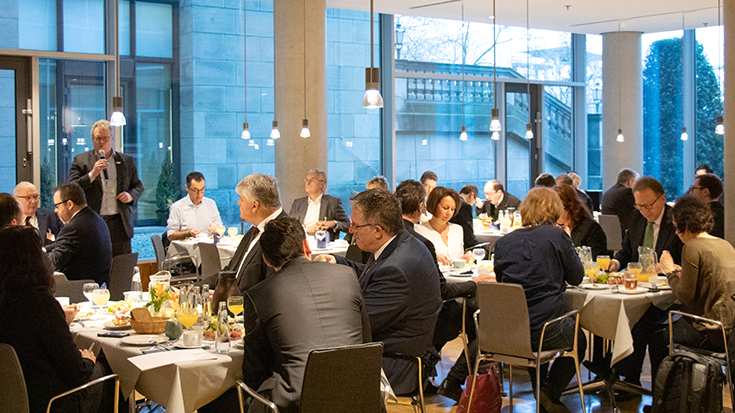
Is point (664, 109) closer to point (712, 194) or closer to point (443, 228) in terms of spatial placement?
point (712, 194)

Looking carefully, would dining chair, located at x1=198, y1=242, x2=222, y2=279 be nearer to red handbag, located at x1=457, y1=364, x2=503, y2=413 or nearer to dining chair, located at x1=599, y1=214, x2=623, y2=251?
red handbag, located at x1=457, y1=364, x2=503, y2=413

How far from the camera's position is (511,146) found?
1345 cm

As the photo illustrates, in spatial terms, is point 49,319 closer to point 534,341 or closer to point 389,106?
point 534,341

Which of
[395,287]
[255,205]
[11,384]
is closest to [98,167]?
[255,205]

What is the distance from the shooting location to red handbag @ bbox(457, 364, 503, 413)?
427 cm

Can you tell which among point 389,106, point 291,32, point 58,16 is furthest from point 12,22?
point 389,106

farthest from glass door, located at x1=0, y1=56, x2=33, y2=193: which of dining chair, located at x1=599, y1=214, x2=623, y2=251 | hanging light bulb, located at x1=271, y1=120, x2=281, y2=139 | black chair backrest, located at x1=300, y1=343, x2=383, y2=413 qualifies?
black chair backrest, located at x1=300, y1=343, x2=383, y2=413

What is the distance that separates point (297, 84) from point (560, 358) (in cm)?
527

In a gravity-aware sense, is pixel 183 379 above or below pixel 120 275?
below

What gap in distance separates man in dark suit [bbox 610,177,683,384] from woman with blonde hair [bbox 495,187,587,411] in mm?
721

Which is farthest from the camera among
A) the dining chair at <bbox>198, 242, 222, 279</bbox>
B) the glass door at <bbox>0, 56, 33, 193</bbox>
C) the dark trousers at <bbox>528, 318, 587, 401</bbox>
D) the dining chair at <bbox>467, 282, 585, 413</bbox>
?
the glass door at <bbox>0, 56, 33, 193</bbox>

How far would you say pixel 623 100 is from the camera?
1284 cm

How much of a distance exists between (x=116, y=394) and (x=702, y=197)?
5039 mm

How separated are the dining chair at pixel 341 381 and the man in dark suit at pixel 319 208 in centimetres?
487
